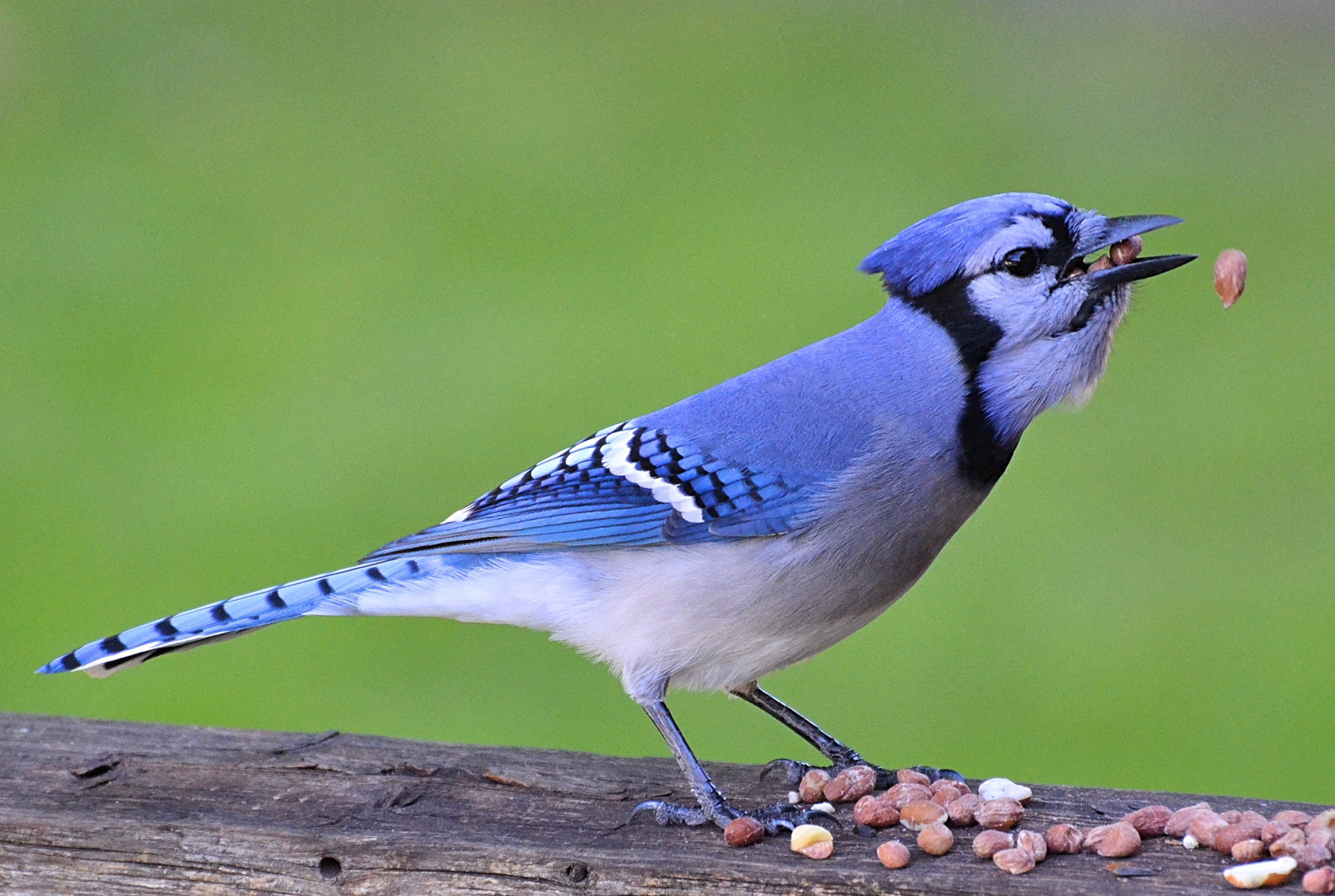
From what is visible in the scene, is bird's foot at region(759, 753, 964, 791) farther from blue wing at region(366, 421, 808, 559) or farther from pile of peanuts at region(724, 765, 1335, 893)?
blue wing at region(366, 421, 808, 559)

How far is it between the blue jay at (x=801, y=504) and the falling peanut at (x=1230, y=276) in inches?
A: 4.3

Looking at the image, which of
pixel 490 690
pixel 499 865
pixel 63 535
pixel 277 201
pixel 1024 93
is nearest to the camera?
pixel 499 865

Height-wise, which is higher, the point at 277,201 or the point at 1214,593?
the point at 277,201

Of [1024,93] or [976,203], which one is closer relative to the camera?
[976,203]

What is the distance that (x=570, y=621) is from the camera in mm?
2549

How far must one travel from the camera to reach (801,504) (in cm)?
244

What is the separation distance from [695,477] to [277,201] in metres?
4.01

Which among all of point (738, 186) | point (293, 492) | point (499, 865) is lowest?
point (499, 865)

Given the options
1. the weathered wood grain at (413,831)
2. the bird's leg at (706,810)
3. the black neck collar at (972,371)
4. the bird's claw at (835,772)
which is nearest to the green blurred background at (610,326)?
the bird's claw at (835,772)

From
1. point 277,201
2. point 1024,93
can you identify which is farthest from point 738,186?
point 277,201

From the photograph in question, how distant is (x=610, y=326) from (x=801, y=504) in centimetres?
312

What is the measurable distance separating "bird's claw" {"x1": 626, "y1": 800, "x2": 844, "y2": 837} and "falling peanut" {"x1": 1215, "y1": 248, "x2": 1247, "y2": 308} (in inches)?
41.6

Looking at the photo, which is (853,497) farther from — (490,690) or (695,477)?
(490,690)

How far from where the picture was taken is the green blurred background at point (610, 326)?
4340mm
